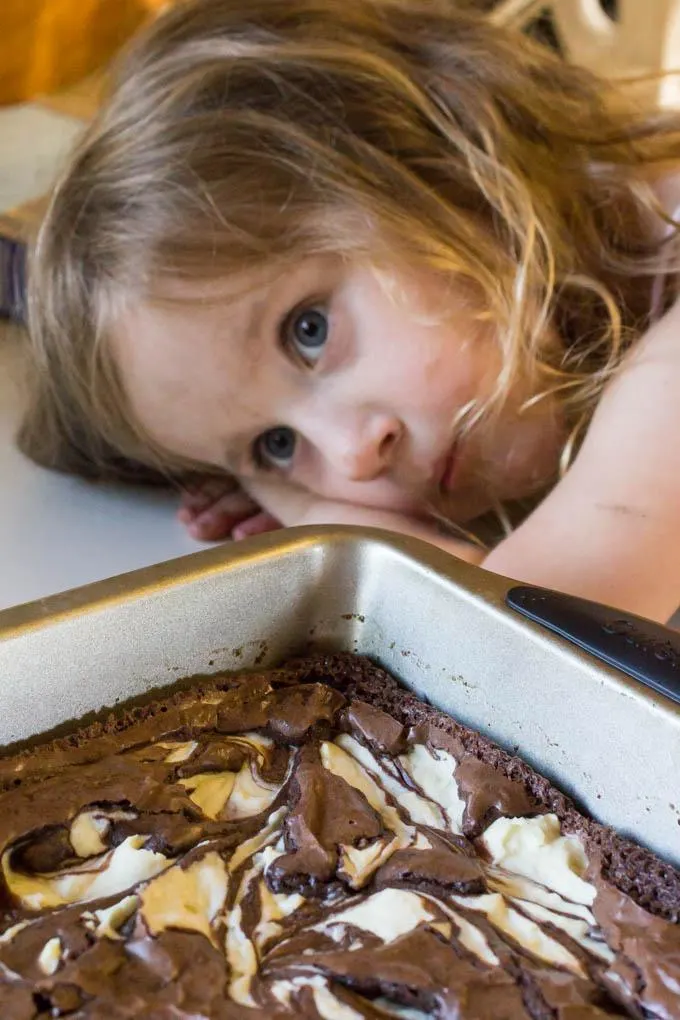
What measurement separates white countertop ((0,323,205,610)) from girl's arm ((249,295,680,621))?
0.30 metres

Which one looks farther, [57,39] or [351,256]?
[57,39]

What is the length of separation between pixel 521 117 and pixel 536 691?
627 millimetres

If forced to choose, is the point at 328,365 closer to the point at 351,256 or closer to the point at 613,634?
the point at 351,256

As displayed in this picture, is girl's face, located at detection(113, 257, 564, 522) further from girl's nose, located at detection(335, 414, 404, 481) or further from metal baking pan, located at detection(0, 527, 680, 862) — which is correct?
metal baking pan, located at detection(0, 527, 680, 862)

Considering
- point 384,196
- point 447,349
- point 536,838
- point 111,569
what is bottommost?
point 111,569

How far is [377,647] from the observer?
68 centimetres

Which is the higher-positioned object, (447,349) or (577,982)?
(447,349)

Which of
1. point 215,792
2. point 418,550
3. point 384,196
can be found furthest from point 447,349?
point 215,792

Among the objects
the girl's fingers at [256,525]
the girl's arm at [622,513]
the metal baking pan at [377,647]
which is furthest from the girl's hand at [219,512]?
the metal baking pan at [377,647]

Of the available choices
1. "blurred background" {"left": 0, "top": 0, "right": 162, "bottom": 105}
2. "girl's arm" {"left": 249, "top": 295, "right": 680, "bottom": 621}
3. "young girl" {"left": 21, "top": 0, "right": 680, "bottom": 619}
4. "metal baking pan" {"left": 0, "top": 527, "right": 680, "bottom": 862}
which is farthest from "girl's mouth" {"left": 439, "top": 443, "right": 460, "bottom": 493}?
"blurred background" {"left": 0, "top": 0, "right": 162, "bottom": 105}

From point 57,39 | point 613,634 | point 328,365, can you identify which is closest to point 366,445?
point 328,365

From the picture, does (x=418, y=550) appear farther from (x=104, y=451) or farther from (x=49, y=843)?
(x=104, y=451)

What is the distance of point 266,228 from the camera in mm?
938

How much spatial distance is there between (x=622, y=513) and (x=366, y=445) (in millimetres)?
261
